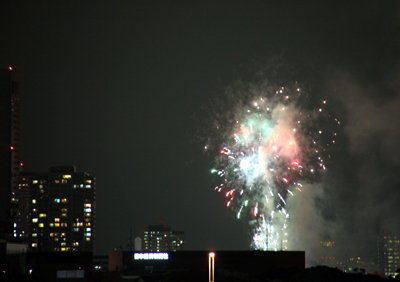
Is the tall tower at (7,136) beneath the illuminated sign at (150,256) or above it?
above

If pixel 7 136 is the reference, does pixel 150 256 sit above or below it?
below

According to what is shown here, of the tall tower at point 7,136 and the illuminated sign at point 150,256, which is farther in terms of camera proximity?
the tall tower at point 7,136

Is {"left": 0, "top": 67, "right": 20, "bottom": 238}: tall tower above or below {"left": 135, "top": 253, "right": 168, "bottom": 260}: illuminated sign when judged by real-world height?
above

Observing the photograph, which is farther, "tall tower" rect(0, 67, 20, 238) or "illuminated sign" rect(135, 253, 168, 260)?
"tall tower" rect(0, 67, 20, 238)

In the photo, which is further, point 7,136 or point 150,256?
point 7,136

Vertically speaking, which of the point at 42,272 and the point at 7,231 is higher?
the point at 7,231

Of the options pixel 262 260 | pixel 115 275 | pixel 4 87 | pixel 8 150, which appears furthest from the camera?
pixel 4 87

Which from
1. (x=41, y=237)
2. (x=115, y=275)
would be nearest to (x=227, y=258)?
(x=115, y=275)

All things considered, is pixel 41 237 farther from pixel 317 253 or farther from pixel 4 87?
pixel 317 253
